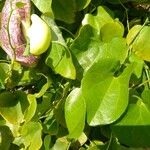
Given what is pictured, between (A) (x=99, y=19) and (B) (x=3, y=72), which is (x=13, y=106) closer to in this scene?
(B) (x=3, y=72)

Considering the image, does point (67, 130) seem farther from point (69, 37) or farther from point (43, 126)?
point (69, 37)

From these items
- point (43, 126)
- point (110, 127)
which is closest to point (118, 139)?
point (110, 127)

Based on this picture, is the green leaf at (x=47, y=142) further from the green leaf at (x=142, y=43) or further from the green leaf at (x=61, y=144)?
the green leaf at (x=142, y=43)

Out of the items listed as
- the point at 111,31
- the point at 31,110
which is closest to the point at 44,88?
the point at 31,110

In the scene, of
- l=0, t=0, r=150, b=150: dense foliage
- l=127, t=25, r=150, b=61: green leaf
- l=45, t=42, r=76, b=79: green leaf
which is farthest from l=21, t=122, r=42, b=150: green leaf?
l=127, t=25, r=150, b=61: green leaf

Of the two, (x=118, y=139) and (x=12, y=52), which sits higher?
(x=12, y=52)

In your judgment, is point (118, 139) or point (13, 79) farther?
point (13, 79)
